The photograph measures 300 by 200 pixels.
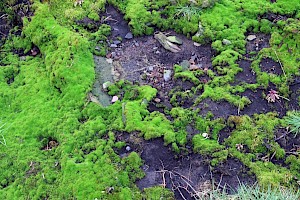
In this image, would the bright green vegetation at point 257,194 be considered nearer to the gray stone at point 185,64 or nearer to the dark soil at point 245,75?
the dark soil at point 245,75

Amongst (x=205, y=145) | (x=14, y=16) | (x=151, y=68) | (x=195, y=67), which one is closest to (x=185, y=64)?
(x=195, y=67)

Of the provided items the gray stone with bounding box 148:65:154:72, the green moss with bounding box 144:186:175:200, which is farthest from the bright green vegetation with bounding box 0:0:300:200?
the gray stone with bounding box 148:65:154:72

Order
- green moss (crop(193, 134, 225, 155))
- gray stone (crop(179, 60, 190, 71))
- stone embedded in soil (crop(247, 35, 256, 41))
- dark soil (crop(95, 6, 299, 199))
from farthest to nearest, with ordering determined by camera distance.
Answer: stone embedded in soil (crop(247, 35, 256, 41)) < gray stone (crop(179, 60, 190, 71)) < green moss (crop(193, 134, 225, 155)) < dark soil (crop(95, 6, 299, 199))

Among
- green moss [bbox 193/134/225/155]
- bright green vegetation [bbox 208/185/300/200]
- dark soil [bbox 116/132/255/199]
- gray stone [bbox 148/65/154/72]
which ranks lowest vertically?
dark soil [bbox 116/132/255/199]

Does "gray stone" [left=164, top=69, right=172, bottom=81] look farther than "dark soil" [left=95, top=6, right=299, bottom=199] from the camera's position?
Yes

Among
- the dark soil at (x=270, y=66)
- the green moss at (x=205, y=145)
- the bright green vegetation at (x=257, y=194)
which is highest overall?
the dark soil at (x=270, y=66)

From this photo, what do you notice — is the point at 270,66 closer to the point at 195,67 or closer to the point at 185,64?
the point at 195,67

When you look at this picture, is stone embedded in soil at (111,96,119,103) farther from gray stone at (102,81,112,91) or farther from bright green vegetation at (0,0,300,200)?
gray stone at (102,81,112,91)

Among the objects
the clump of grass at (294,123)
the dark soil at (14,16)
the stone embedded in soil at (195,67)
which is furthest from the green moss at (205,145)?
the dark soil at (14,16)

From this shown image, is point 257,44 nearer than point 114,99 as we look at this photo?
No
